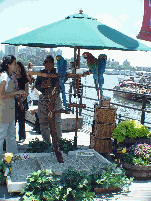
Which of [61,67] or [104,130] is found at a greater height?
[61,67]

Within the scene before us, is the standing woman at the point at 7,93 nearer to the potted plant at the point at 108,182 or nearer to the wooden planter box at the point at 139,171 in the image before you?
the potted plant at the point at 108,182

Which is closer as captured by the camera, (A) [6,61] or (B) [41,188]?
(B) [41,188]

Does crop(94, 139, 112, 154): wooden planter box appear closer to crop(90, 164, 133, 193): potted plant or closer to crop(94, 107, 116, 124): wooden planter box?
crop(94, 107, 116, 124): wooden planter box

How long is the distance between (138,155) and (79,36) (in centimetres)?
203

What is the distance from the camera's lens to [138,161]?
4312 mm

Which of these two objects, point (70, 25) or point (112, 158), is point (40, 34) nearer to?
point (70, 25)

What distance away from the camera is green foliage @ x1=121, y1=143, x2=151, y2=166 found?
14.2 feet

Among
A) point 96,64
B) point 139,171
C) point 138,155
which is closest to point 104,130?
point 138,155

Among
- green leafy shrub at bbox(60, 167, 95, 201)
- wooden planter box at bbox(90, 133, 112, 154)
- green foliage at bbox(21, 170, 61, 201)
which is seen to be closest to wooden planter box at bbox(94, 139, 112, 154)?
wooden planter box at bbox(90, 133, 112, 154)

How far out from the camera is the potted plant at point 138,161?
4.26 metres

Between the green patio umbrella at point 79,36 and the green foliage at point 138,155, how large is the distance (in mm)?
1532

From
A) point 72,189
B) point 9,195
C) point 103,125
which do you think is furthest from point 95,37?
point 9,195

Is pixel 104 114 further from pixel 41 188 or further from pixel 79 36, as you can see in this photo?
pixel 41 188

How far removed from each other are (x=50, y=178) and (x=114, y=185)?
86cm
